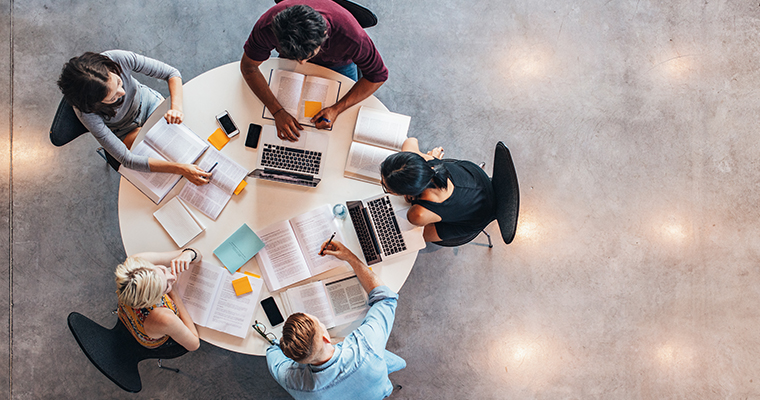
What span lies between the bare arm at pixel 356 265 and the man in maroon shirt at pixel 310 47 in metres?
0.59

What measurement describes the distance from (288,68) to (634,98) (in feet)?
8.40

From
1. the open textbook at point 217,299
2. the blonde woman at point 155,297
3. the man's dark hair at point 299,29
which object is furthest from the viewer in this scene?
the open textbook at point 217,299

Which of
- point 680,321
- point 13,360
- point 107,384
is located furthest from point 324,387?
point 680,321

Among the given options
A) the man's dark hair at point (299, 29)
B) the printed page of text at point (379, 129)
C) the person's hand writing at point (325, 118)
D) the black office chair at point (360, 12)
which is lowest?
the printed page of text at point (379, 129)

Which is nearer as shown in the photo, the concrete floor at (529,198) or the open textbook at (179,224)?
the open textbook at (179,224)

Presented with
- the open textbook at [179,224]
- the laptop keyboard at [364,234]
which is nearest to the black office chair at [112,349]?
the open textbook at [179,224]

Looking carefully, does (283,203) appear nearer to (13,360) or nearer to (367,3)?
(367,3)

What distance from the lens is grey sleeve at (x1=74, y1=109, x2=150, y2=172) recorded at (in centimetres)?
200

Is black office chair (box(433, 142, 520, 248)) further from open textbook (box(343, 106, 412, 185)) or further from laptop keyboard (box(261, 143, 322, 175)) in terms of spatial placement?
laptop keyboard (box(261, 143, 322, 175))

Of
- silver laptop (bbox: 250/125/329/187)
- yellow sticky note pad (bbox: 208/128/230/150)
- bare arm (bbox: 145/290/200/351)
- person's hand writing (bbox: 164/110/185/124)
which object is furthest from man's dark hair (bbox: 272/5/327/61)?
bare arm (bbox: 145/290/200/351)

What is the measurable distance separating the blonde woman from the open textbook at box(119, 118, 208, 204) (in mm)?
336

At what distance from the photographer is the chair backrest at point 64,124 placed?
6.51 ft

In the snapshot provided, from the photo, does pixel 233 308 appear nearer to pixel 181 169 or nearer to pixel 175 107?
pixel 181 169

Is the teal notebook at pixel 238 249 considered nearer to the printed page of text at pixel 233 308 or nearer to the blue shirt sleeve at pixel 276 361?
the printed page of text at pixel 233 308
